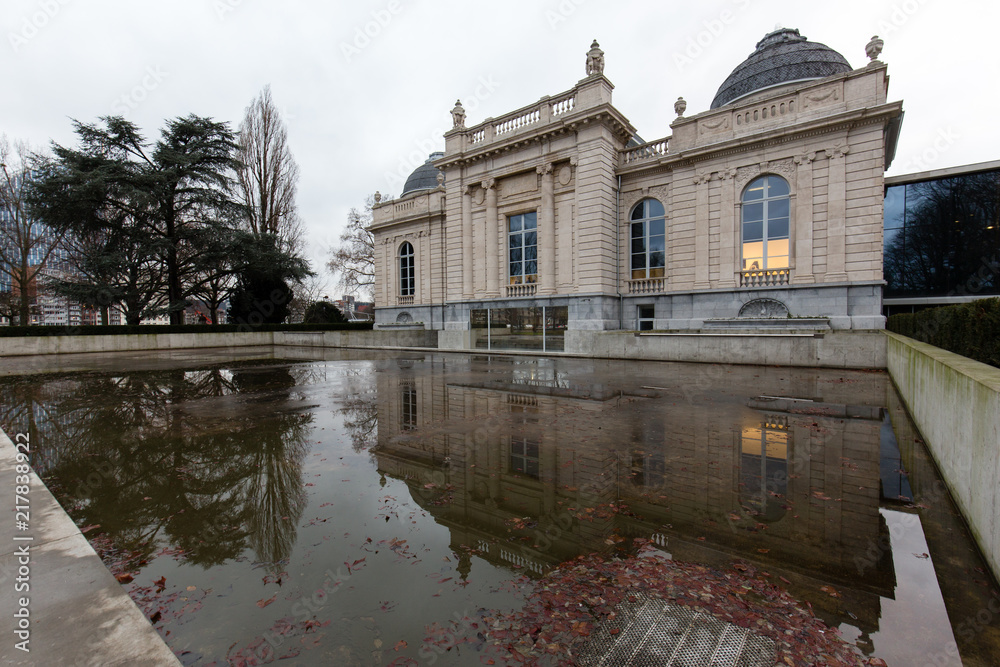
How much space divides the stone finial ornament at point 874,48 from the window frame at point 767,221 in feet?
16.1

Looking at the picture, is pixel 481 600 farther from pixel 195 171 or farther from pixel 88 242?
pixel 88 242

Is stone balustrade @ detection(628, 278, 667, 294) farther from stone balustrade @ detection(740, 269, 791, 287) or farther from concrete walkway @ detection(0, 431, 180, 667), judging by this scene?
concrete walkway @ detection(0, 431, 180, 667)

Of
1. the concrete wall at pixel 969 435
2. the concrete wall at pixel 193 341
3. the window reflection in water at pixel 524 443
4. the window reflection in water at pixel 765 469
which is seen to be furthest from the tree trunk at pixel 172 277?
the concrete wall at pixel 969 435

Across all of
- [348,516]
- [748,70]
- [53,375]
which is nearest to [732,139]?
[748,70]

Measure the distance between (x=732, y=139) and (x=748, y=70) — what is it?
27.9 feet

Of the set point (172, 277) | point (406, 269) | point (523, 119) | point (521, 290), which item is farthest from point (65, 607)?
point (172, 277)

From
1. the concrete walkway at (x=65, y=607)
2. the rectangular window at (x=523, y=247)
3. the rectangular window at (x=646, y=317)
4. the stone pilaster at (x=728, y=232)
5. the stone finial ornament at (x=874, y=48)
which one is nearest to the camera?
the concrete walkway at (x=65, y=607)

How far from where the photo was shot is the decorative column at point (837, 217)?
16.4 m

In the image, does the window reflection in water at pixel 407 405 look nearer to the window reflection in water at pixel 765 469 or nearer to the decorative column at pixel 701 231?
the window reflection in water at pixel 765 469

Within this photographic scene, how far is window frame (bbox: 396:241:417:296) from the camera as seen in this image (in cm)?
3089

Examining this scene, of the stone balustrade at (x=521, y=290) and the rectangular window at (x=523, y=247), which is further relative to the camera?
the rectangular window at (x=523, y=247)

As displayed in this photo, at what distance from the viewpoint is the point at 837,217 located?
16516 millimetres

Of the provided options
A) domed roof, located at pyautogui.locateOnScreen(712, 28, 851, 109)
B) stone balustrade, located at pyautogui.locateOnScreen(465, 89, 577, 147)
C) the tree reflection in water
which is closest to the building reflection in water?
the tree reflection in water

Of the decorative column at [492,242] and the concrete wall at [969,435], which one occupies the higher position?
the decorative column at [492,242]
